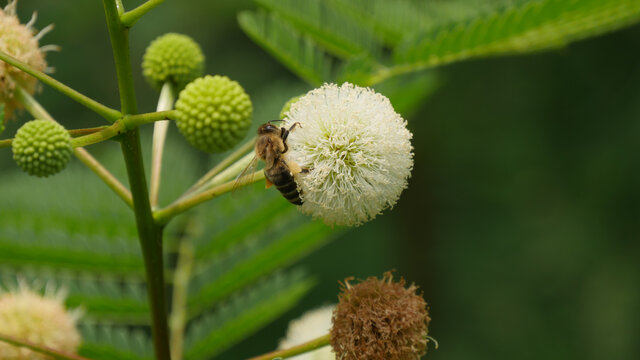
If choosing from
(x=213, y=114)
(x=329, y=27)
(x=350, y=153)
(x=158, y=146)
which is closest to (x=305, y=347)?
(x=350, y=153)

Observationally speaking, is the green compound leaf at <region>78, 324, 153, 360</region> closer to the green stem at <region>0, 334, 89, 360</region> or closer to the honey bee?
the green stem at <region>0, 334, 89, 360</region>

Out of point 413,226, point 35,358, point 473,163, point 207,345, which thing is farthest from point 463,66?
point 35,358

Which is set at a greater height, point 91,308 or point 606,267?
point 91,308

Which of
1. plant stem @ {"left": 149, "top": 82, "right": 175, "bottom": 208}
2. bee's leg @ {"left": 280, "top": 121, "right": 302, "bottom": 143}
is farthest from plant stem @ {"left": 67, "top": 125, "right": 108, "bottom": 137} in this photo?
bee's leg @ {"left": 280, "top": 121, "right": 302, "bottom": 143}

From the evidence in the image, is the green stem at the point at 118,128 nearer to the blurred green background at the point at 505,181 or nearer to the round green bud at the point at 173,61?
the round green bud at the point at 173,61

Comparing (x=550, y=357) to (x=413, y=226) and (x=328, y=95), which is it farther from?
(x=328, y=95)

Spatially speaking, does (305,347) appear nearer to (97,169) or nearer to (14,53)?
(97,169)

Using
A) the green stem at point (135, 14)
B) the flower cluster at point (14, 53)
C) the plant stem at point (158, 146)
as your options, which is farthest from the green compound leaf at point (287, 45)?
the green stem at point (135, 14)
